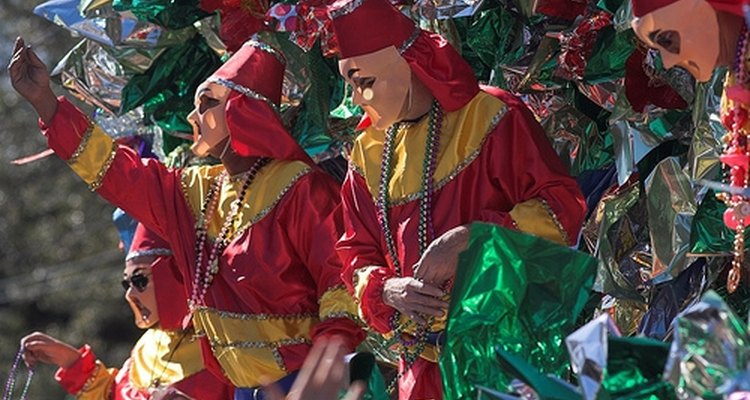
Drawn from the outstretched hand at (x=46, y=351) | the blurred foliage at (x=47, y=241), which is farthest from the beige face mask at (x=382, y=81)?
the blurred foliage at (x=47, y=241)

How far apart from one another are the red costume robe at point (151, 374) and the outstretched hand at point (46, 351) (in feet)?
0.08

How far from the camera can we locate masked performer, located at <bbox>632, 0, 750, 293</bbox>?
7.24 ft

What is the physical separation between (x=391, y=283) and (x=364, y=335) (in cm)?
44

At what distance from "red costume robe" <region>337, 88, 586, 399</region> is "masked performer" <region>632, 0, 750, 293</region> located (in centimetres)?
44

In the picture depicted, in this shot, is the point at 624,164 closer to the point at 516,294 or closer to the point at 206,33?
the point at 516,294

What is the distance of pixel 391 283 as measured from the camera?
271 cm

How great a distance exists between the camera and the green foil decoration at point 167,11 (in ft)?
12.0

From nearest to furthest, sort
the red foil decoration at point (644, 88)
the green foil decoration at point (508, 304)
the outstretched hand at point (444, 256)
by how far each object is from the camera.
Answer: the green foil decoration at point (508, 304), the outstretched hand at point (444, 256), the red foil decoration at point (644, 88)

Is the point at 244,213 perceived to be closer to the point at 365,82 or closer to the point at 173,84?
the point at 365,82

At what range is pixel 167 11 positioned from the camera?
365 centimetres

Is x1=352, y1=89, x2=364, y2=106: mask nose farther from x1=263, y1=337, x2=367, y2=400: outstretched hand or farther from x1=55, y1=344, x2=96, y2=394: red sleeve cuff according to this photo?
x1=55, y1=344, x2=96, y2=394: red sleeve cuff

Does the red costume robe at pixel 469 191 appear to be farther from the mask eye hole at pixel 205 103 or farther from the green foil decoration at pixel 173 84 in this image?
the green foil decoration at pixel 173 84

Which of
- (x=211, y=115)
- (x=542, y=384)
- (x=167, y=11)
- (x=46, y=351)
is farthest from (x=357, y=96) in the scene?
(x=46, y=351)

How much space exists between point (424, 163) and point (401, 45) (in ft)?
0.68
